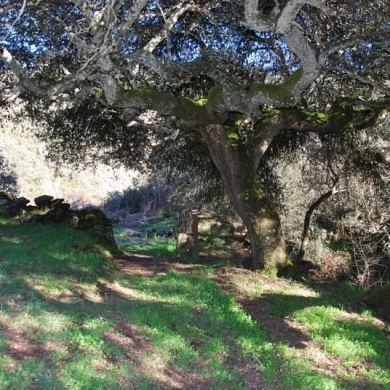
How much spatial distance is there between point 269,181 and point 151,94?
6826 mm

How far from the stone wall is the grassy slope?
4719 millimetres

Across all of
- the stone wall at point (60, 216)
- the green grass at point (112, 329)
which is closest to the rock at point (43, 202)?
the stone wall at point (60, 216)

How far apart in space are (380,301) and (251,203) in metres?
3.41

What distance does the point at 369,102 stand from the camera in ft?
36.3

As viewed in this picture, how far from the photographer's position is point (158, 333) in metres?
6.53

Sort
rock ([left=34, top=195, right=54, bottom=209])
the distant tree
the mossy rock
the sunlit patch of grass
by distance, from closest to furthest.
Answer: the sunlit patch of grass < the distant tree < the mossy rock < rock ([left=34, top=195, right=54, bottom=209])

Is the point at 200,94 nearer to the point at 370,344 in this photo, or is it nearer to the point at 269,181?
the point at 269,181

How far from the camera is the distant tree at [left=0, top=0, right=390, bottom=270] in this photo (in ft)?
28.6

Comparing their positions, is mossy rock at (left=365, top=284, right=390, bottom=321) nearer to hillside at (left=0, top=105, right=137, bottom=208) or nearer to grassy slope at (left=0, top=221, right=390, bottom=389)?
grassy slope at (left=0, top=221, right=390, bottom=389)

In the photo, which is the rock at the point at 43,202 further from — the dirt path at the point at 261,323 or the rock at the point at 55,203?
the dirt path at the point at 261,323

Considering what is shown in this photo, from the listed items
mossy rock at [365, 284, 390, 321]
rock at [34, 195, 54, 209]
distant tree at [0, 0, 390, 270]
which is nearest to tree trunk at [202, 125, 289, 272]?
distant tree at [0, 0, 390, 270]

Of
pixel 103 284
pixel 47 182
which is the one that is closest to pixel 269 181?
pixel 103 284

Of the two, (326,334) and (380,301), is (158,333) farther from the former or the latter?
(380,301)

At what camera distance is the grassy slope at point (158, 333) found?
536 cm
